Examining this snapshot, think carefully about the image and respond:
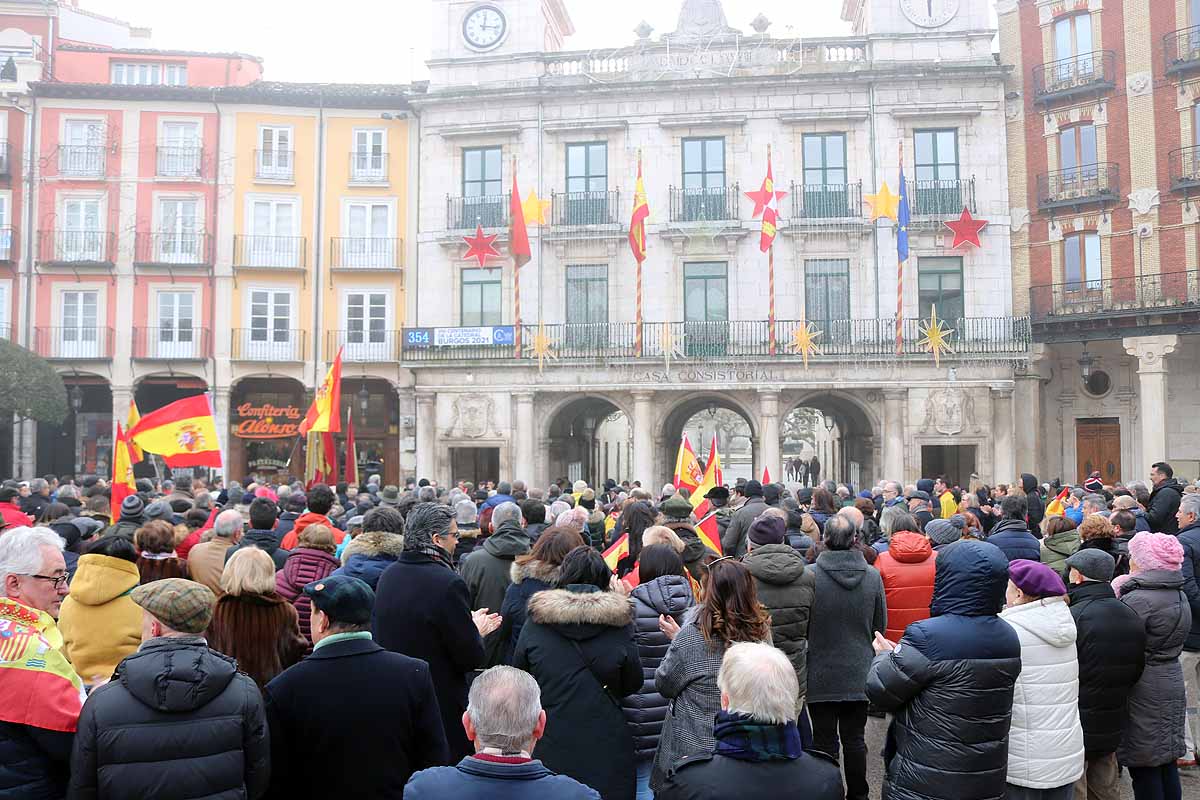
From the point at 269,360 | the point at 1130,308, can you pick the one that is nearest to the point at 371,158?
the point at 269,360

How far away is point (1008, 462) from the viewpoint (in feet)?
83.6

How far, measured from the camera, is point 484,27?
28.9m

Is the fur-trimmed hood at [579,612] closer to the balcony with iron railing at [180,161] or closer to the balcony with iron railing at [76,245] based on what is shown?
the balcony with iron railing at [180,161]

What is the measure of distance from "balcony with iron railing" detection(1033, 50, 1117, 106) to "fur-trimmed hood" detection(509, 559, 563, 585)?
25.3m

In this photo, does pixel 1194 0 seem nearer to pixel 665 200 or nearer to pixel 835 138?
pixel 835 138

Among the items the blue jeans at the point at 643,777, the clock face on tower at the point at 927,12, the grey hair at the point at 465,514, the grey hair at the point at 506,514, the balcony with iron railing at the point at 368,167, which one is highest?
the clock face on tower at the point at 927,12

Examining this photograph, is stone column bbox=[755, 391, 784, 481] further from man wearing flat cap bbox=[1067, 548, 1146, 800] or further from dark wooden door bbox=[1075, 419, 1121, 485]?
man wearing flat cap bbox=[1067, 548, 1146, 800]

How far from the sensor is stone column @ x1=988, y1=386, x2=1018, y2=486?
2548 centimetres

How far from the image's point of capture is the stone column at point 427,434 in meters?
27.8

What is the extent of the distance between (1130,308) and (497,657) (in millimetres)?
23572

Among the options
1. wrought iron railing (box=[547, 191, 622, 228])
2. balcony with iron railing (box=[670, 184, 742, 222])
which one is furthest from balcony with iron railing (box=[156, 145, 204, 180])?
balcony with iron railing (box=[670, 184, 742, 222])

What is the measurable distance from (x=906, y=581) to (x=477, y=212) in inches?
901

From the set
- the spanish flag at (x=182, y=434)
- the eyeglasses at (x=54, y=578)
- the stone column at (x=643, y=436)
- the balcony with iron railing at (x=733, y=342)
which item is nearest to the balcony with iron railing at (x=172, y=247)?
the balcony with iron railing at (x=733, y=342)

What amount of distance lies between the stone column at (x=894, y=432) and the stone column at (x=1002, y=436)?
7.62 ft
